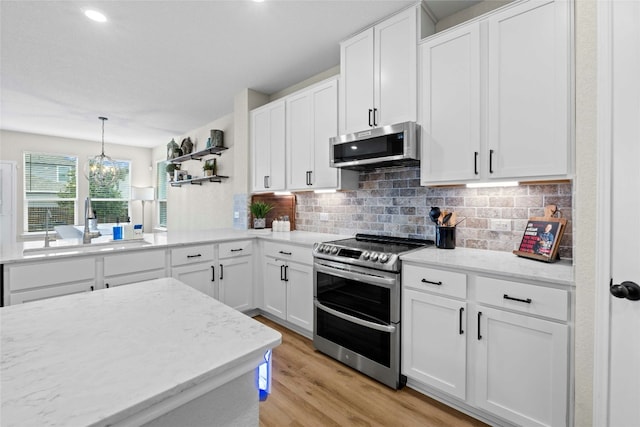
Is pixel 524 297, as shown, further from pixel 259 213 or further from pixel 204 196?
pixel 204 196

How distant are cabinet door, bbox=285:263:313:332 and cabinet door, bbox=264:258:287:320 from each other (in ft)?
0.25

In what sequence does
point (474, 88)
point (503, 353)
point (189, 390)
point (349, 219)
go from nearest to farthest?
point (189, 390)
point (503, 353)
point (474, 88)
point (349, 219)

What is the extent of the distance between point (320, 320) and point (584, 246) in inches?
70.7

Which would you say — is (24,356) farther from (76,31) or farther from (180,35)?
(76,31)

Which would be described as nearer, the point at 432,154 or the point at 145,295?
the point at 145,295

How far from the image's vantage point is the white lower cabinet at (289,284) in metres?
2.69

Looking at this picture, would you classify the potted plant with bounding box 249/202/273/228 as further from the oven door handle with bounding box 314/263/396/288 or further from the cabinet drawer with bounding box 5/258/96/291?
the cabinet drawer with bounding box 5/258/96/291

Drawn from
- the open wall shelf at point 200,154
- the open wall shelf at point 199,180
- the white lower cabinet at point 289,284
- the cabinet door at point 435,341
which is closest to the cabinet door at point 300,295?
the white lower cabinet at point 289,284

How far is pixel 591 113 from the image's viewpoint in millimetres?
1339

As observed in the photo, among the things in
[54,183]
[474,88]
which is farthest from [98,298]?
[54,183]

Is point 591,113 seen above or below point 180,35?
below

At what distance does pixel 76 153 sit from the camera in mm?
6230

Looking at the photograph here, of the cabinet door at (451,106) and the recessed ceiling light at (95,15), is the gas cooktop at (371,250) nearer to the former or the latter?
the cabinet door at (451,106)

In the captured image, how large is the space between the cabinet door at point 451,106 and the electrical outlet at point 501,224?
0.42m
